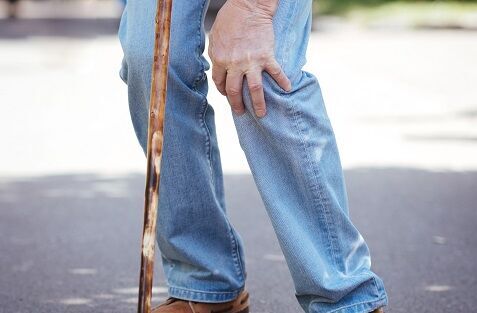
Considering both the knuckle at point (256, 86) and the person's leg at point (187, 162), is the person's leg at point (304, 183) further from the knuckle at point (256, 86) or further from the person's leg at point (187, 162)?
the person's leg at point (187, 162)

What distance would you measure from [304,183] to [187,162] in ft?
1.32

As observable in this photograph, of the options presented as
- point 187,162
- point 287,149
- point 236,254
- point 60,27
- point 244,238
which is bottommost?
point 60,27

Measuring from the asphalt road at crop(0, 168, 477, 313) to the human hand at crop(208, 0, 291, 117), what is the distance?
1111 mm

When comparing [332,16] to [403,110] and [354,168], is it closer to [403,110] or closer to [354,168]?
[403,110]

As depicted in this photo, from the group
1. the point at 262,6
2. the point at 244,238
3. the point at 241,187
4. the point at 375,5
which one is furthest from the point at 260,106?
the point at 375,5

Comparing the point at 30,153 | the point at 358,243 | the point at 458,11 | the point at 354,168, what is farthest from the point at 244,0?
the point at 458,11

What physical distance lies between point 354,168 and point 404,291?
288cm

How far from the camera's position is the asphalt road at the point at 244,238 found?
3838mm

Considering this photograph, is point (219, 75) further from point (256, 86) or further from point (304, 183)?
point (304, 183)

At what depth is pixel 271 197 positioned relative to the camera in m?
2.80

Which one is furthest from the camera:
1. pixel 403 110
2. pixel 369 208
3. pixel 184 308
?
pixel 403 110

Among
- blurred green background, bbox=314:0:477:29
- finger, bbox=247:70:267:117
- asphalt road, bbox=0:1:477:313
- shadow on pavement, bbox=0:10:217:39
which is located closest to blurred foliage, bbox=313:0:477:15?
blurred green background, bbox=314:0:477:29

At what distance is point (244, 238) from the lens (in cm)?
484

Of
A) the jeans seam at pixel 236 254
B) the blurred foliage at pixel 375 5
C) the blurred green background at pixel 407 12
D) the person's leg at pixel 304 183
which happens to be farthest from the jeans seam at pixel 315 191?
the blurred foliage at pixel 375 5
